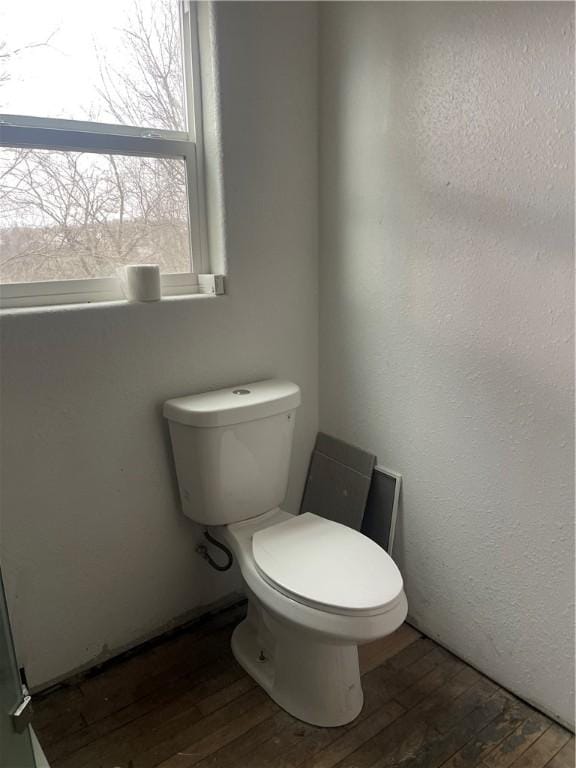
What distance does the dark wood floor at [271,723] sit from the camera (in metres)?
1.32

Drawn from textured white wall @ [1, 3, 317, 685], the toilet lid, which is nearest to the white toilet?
the toilet lid

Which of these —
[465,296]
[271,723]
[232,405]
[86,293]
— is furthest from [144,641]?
[465,296]

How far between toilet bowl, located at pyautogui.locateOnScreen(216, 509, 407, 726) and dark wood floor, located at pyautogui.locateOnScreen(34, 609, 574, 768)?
57mm

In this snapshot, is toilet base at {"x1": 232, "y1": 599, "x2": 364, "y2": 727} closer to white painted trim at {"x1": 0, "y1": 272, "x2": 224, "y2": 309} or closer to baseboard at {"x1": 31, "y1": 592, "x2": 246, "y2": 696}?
baseboard at {"x1": 31, "y1": 592, "x2": 246, "y2": 696}

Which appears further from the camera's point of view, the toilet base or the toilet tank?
the toilet tank

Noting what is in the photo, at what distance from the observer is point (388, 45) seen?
1516mm

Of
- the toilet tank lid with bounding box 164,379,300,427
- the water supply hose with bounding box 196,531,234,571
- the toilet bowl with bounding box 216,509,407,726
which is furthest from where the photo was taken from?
the water supply hose with bounding box 196,531,234,571

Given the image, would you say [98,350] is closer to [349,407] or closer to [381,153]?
[349,407]

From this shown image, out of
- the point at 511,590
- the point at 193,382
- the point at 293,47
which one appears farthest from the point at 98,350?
the point at 511,590

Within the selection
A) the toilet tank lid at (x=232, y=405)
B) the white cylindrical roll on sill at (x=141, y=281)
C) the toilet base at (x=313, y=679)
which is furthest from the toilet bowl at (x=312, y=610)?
the white cylindrical roll on sill at (x=141, y=281)

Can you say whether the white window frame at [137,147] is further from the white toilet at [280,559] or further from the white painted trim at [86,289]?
A: the white toilet at [280,559]

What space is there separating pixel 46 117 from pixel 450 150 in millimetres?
1049

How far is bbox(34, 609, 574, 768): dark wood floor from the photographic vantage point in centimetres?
132

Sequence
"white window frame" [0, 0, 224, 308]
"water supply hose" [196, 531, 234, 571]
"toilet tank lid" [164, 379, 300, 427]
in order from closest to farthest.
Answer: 1. "white window frame" [0, 0, 224, 308]
2. "toilet tank lid" [164, 379, 300, 427]
3. "water supply hose" [196, 531, 234, 571]
